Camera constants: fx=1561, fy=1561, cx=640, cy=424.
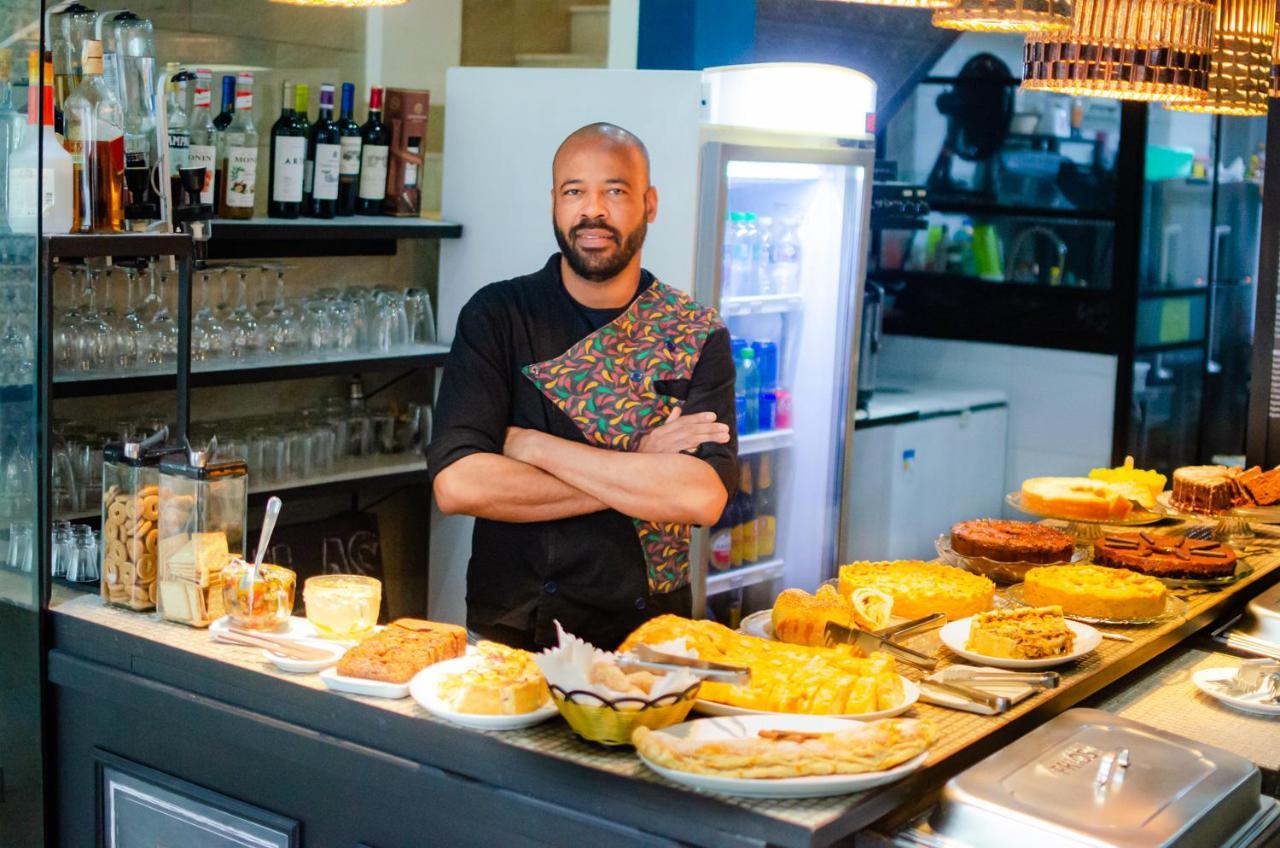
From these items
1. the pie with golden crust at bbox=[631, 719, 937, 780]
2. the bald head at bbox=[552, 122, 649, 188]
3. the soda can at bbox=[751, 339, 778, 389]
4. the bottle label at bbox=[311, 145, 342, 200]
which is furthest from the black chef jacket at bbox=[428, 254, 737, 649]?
the soda can at bbox=[751, 339, 778, 389]

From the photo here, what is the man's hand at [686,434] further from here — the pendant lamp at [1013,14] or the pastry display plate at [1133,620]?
the pendant lamp at [1013,14]

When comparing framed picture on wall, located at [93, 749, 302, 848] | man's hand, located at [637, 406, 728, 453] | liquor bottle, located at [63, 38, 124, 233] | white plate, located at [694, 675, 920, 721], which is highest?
liquor bottle, located at [63, 38, 124, 233]

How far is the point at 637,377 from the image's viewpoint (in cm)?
327

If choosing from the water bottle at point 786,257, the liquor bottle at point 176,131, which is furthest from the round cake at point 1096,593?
the water bottle at point 786,257

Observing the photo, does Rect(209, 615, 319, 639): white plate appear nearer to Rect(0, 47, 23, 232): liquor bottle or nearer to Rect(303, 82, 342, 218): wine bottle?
Rect(0, 47, 23, 232): liquor bottle

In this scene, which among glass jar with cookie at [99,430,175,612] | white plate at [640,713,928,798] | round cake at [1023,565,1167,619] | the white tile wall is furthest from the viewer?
the white tile wall

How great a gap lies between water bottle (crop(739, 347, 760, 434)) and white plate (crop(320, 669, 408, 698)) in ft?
9.03

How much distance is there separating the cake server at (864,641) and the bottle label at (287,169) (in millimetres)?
2499

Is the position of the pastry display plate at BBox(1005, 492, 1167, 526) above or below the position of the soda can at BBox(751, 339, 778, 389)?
below

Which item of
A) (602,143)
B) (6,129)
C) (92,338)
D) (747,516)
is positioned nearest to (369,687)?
(6,129)

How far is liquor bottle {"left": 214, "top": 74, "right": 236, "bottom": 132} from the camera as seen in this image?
4285 mm

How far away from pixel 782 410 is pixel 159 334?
2039 mm

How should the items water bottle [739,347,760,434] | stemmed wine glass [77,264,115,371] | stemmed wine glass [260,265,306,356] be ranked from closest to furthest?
stemmed wine glass [77,264,115,371] < stemmed wine glass [260,265,306,356] < water bottle [739,347,760,434]

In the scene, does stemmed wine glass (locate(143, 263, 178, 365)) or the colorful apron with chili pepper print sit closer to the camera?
the colorful apron with chili pepper print
